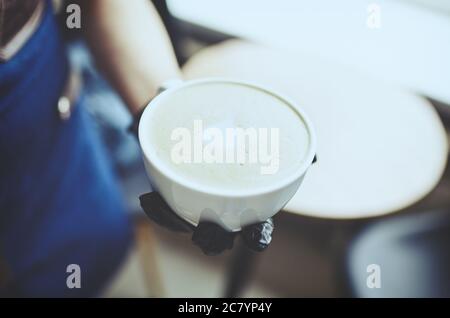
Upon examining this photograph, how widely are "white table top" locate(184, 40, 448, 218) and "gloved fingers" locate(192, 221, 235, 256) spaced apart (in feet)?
0.32

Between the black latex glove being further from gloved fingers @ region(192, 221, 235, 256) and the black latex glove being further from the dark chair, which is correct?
the dark chair

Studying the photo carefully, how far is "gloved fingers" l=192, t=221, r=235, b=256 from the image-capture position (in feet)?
1.56

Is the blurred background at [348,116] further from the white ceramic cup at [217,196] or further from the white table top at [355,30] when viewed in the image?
the white ceramic cup at [217,196]

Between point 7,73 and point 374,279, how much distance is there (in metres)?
0.65

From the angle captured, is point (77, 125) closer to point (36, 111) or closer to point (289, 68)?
point (36, 111)

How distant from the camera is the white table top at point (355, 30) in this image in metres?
0.60

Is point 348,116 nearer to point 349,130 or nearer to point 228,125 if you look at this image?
point 349,130

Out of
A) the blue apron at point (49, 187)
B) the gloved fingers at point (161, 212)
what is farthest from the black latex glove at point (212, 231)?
the blue apron at point (49, 187)

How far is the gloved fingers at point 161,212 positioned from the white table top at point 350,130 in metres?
0.14

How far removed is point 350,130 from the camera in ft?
2.12

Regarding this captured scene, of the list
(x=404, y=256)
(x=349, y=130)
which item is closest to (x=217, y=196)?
(x=349, y=130)
